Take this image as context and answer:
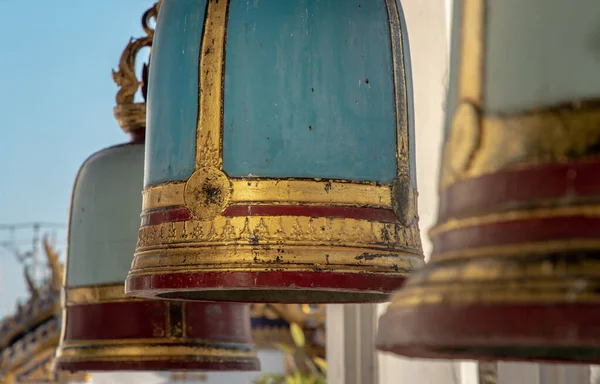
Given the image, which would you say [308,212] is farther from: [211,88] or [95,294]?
[95,294]

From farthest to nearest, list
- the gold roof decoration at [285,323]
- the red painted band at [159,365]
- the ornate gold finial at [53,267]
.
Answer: the ornate gold finial at [53,267]
the gold roof decoration at [285,323]
the red painted band at [159,365]

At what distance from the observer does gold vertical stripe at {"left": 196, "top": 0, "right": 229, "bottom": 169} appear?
1.37m

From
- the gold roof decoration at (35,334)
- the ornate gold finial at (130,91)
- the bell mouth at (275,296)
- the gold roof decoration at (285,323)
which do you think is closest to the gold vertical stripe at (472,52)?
the bell mouth at (275,296)

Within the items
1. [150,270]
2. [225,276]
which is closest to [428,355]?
[225,276]

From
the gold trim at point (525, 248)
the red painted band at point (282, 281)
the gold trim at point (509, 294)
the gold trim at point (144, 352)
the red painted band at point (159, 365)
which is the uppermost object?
the red painted band at point (282, 281)

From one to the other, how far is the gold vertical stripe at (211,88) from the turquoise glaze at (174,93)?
1cm

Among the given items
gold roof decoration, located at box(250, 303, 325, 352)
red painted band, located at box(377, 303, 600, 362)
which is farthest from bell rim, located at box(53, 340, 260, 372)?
gold roof decoration, located at box(250, 303, 325, 352)

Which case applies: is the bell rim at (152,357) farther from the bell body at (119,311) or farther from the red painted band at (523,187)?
the red painted band at (523,187)

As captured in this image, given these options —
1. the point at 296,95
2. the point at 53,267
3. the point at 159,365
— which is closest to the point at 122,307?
the point at 159,365

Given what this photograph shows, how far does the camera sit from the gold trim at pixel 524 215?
0.66 meters

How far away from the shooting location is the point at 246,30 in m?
1.39

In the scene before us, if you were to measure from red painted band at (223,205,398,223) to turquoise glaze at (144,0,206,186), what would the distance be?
0.31ft

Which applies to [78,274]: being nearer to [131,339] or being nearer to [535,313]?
[131,339]

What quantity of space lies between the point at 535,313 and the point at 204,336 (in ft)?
4.49
